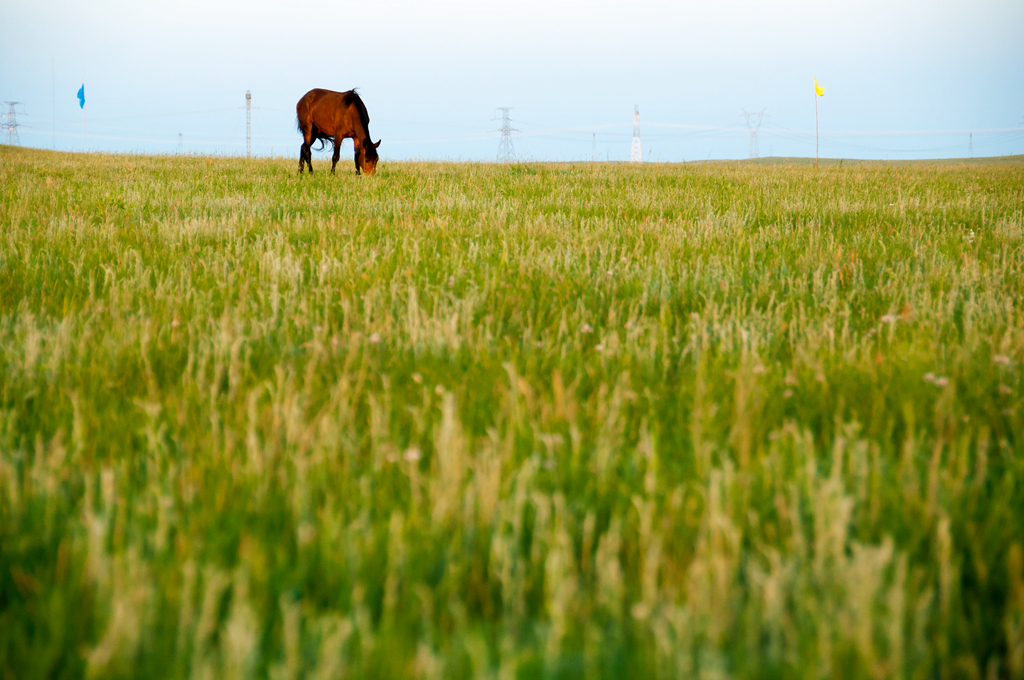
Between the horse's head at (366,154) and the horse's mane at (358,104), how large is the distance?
495 millimetres

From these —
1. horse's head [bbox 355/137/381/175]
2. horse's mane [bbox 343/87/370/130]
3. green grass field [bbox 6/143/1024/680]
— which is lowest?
green grass field [bbox 6/143/1024/680]

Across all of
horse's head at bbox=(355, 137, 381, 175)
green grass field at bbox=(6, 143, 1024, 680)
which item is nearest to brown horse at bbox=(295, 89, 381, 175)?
horse's head at bbox=(355, 137, 381, 175)

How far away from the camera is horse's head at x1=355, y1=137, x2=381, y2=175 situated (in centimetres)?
1620

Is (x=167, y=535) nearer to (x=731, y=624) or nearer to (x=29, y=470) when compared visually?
(x=29, y=470)

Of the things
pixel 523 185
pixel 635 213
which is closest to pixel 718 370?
pixel 635 213

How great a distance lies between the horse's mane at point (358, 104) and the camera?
1656 centimetres

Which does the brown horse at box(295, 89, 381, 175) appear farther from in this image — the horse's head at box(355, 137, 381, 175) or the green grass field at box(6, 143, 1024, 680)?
the green grass field at box(6, 143, 1024, 680)

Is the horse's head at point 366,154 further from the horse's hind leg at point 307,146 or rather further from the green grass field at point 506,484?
the green grass field at point 506,484

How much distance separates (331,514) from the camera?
1594 millimetres

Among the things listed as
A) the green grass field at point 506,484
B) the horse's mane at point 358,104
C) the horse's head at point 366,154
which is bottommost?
the green grass field at point 506,484

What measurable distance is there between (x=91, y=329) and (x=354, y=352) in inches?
58.9

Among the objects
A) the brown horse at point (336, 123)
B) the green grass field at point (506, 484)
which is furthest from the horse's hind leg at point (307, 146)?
the green grass field at point (506, 484)

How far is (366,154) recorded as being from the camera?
647 inches

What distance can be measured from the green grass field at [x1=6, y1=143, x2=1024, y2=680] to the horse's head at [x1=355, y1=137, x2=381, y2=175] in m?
12.5
